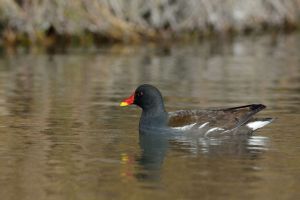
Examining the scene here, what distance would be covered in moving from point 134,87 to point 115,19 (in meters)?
10.1

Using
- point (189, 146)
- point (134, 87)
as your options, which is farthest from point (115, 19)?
point (189, 146)

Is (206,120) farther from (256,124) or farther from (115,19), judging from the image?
(115,19)

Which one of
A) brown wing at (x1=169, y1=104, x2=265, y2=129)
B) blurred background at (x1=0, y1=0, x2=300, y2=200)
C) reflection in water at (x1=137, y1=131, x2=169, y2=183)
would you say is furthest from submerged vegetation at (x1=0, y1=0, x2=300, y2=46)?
reflection in water at (x1=137, y1=131, x2=169, y2=183)

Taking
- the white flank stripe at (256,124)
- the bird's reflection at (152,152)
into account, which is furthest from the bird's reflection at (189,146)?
the white flank stripe at (256,124)

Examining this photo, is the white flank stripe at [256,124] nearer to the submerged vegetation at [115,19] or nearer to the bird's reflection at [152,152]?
the bird's reflection at [152,152]

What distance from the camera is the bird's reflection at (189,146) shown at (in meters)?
10.7

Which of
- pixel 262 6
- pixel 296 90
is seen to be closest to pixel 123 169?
pixel 296 90

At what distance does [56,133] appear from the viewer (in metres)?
12.6

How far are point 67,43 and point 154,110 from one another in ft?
52.6

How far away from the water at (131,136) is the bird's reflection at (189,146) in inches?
0.5

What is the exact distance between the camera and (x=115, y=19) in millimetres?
28344

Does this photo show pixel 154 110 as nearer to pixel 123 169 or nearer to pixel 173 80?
pixel 123 169

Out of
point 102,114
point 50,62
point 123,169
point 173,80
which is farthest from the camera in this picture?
point 50,62

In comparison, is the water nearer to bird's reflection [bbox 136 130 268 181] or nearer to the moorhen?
bird's reflection [bbox 136 130 268 181]
